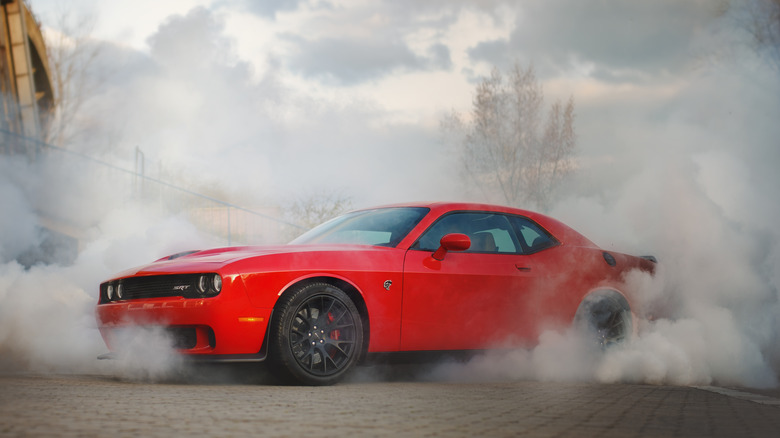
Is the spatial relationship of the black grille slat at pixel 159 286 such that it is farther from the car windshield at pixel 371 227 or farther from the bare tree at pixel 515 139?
the bare tree at pixel 515 139

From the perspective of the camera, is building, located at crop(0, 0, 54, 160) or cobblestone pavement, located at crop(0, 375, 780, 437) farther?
building, located at crop(0, 0, 54, 160)

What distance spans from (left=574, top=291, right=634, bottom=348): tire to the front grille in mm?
3204

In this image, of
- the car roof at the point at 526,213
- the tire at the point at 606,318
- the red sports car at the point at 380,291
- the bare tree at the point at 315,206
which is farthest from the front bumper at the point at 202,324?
the bare tree at the point at 315,206

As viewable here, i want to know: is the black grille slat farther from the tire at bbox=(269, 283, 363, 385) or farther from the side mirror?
the side mirror

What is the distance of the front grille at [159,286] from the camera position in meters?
5.48

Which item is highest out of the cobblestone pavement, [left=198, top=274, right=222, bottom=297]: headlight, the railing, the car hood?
the railing

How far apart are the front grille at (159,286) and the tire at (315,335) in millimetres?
604

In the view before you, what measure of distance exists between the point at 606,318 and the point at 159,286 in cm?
373

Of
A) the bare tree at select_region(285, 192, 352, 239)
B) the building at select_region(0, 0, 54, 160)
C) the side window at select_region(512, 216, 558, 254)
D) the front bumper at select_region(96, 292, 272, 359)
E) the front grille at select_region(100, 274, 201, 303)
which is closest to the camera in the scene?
the front bumper at select_region(96, 292, 272, 359)

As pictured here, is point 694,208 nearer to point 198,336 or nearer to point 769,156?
point 769,156

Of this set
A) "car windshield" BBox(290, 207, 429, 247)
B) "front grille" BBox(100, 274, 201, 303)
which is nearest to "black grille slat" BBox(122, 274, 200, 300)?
"front grille" BBox(100, 274, 201, 303)

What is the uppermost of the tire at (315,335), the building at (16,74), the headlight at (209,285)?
the building at (16,74)

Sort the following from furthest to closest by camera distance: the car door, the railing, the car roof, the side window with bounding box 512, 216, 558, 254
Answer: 1. the railing
2. the side window with bounding box 512, 216, 558, 254
3. the car roof
4. the car door

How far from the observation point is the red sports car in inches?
213
